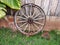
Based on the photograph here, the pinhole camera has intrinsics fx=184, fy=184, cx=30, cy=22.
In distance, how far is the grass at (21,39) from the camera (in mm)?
4426

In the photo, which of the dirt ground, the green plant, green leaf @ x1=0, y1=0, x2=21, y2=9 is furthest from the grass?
green leaf @ x1=0, y1=0, x2=21, y2=9

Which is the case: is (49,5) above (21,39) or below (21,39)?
above

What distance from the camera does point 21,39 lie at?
450cm

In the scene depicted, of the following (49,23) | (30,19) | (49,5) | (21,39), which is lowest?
(21,39)

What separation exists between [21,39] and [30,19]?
54 cm

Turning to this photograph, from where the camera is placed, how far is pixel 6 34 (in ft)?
15.0

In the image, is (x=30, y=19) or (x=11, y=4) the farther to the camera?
(x=30, y=19)

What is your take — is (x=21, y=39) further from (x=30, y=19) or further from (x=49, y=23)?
(x=49, y=23)

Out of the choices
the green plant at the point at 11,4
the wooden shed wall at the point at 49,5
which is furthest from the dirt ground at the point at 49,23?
the green plant at the point at 11,4

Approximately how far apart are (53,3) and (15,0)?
934mm

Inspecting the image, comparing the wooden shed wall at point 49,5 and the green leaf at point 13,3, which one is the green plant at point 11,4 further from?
the wooden shed wall at point 49,5

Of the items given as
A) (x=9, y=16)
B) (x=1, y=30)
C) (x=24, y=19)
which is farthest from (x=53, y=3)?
(x=1, y=30)

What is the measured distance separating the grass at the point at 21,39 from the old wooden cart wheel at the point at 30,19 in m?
0.14

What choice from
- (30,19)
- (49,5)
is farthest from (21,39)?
(49,5)
